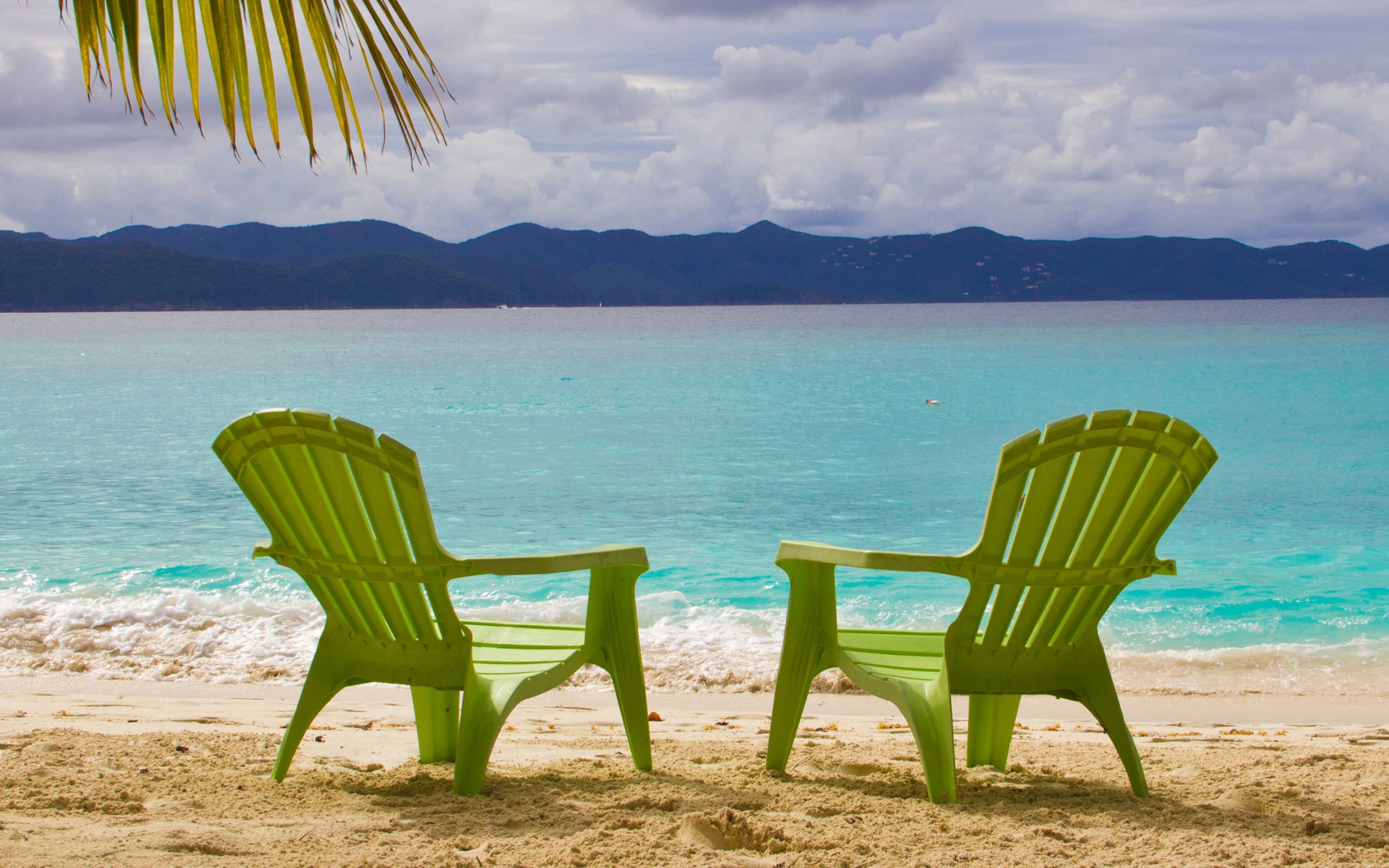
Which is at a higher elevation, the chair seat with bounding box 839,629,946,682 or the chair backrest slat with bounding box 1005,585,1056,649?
the chair backrest slat with bounding box 1005,585,1056,649

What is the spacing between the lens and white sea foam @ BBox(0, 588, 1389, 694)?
464 cm

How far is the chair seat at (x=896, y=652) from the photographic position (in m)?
2.55

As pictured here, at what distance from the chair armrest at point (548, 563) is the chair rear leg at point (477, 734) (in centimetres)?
28

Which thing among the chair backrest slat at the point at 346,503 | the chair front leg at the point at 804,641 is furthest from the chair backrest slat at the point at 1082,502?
the chair backrest slat at the point at 346,503

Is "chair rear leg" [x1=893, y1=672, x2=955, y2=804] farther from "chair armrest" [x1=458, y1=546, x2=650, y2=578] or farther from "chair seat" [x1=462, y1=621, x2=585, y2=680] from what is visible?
"chair seat" [x1=462, y1=621, x2=585, y2=680]

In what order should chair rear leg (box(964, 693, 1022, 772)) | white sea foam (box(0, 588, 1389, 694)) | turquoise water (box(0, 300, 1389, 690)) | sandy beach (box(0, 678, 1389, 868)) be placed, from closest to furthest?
sandy beach (box(0, 678, 1389, 868)) < chair rear leg (box(964, 693, 1022, 772)) < white sea foam (box(0, 588, 1389, 694)) < turquoise water (box(0, 300, 1389, 690))

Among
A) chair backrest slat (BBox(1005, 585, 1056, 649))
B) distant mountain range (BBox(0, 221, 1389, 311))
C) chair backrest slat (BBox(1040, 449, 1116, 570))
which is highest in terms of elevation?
distant mountain range (BBox(0, 221, 1389, 311))

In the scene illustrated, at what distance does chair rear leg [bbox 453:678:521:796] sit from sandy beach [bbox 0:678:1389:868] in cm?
5

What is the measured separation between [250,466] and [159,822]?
0.74m

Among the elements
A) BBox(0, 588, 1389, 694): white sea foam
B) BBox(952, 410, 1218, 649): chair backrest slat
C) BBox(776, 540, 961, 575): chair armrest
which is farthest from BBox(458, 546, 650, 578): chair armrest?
BBox(0, 588, 1389, 694): white sea foam

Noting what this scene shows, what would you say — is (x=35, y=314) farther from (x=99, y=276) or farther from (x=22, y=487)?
(x=22, y=487)

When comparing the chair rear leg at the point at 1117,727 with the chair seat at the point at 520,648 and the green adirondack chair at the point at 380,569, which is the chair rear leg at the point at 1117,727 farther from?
the chair seat at the point at 520,648

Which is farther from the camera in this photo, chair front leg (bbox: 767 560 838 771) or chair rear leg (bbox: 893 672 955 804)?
chair front leg (bbox: 767 560 838 771)

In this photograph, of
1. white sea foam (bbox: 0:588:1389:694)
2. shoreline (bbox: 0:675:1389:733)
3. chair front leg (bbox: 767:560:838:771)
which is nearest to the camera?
chair front leg (bbox: 767:560:838:771)
